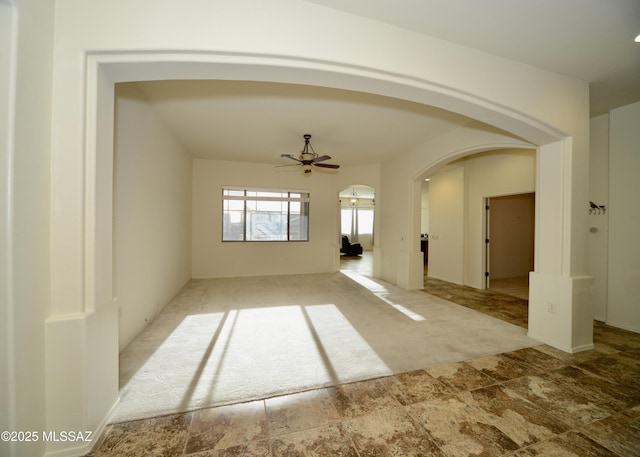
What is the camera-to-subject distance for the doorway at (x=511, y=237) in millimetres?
6266

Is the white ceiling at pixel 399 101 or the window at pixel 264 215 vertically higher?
the white ceiling at pixel 399 101

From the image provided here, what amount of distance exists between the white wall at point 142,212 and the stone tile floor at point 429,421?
150 centimetres

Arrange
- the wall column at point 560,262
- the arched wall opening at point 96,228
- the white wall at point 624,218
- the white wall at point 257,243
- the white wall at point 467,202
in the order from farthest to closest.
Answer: the white wall at point 257,243 < the white wall at point 467,202 < the white wall at point 624,218 < the wall column at point 560,262 < the arched wall opening at point 96,228

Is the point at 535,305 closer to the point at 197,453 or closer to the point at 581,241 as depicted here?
the point at 581,241

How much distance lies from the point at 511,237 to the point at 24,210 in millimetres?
8449

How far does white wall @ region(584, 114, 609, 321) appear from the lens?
3.48 metres

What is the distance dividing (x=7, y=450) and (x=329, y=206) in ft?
20.7

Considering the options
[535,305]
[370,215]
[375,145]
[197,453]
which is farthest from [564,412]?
[370,215]

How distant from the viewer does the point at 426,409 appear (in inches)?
68.7

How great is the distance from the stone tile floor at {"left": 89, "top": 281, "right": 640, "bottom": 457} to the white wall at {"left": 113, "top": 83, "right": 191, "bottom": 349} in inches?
59.1

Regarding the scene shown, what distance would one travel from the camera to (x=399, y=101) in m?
3.04

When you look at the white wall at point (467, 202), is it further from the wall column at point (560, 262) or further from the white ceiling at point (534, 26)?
the white ceiling at point (534, 26)

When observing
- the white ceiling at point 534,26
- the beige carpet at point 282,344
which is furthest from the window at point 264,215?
the white ceiling at point 534,26

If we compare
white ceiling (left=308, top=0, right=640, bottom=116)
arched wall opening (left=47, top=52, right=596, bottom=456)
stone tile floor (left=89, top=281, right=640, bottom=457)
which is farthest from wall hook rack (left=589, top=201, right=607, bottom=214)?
arched wall opening (left=47, top=52, right=596, bottom=456)
